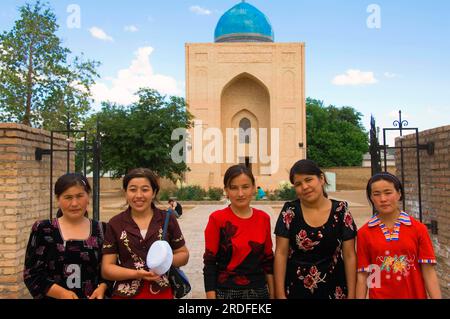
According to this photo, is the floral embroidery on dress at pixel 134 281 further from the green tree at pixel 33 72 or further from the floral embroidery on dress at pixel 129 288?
the green tree at pixel 33 72

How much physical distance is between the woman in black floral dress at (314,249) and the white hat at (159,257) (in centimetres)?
61

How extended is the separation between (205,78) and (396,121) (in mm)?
19641

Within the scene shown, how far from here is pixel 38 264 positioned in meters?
2.13

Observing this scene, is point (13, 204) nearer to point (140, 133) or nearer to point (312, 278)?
point (312, 278)

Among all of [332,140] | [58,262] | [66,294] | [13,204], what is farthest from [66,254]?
[332,140]

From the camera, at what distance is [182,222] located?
10695 millimetres

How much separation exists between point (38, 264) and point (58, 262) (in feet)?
0.30

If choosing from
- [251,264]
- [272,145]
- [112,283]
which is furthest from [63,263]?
[272,145]

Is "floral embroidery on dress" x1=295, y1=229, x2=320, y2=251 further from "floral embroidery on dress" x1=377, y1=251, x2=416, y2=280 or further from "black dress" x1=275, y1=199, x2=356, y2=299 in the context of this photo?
"floral embroidery on dress" x1=377, y1=251, x2=416, y2=280

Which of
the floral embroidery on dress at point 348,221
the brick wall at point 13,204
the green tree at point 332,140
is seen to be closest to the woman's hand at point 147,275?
the floral embroidery on dress at point 348,221

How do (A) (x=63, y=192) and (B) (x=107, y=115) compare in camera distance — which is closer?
(A) (x=63, y=192)

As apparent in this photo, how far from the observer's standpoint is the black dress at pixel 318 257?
2209 mm

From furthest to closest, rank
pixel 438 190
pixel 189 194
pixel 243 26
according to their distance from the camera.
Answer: pixel 243 26
pixel 189 194
pixel 438 190
